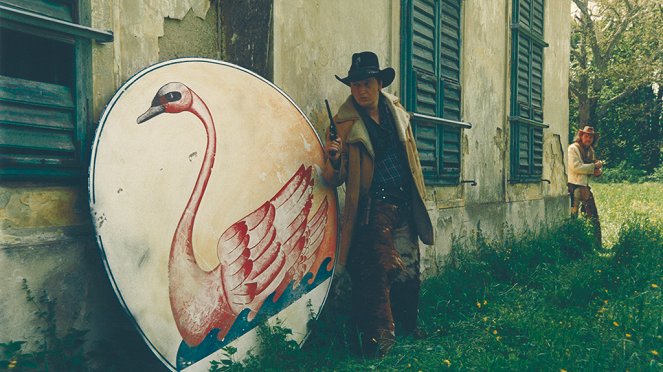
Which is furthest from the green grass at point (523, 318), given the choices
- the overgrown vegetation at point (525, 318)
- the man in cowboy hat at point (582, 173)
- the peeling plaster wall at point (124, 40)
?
the man in cowboy hat at point (582, 173)

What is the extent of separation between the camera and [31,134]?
284cm

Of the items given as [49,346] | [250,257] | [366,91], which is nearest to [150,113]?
[250,257]

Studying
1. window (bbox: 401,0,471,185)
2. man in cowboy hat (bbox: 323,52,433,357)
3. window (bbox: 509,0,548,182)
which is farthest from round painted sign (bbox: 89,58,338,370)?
window (bbox: 509,0,548,182)

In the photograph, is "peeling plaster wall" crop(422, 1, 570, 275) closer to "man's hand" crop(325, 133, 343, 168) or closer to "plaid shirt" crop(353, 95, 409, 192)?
"plaid shirt" crop(353, 95, 409, 192)

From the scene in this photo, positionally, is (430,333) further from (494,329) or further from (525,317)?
(525,317)

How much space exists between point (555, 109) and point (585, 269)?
4485 mm

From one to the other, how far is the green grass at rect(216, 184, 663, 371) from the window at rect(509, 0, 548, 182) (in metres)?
1.45

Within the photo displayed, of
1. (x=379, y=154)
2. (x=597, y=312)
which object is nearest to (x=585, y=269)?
(x=597, y=312)

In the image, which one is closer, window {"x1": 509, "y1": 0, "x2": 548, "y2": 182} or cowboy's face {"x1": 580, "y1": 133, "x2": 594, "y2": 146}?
window {"x1": 509, "y1": 0, "x2": 548, "y2": 182}

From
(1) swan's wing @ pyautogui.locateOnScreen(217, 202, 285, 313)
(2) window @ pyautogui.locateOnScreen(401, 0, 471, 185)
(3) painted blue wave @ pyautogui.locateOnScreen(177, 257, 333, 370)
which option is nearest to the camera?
(3) painted blue wave @ pyautogui.locateOnScreen(177, 257, 333, 370)

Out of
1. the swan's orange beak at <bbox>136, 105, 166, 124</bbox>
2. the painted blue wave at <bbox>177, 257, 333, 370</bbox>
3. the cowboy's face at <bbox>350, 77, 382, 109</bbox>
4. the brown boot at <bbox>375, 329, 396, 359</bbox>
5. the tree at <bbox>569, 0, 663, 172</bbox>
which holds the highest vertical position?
the tree at <bbox>569, 0, 663, 172</bbox>

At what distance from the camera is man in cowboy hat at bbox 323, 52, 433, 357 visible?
Result: 407 cm

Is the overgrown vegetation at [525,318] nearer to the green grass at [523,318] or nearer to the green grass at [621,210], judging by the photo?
the green grass at [523,318]

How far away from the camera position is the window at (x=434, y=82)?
19.0ft
